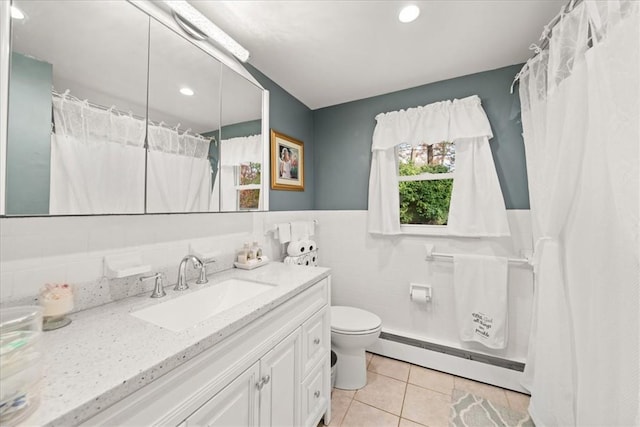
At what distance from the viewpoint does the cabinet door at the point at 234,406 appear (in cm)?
75

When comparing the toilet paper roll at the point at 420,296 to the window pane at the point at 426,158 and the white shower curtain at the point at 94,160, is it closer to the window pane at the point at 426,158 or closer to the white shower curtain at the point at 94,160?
the window pane at the point at 426,158

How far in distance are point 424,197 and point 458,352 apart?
129cm

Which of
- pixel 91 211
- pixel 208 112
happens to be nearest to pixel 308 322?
pixel 91 211

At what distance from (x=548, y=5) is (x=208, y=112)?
1.90 metres

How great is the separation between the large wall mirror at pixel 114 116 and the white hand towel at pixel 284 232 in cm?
54

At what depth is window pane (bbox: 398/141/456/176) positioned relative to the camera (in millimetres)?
2156

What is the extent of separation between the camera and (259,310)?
3.13 ft

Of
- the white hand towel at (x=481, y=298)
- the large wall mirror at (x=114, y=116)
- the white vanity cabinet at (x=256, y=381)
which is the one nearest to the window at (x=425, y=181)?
the white hand towel at (x=481, y=298)

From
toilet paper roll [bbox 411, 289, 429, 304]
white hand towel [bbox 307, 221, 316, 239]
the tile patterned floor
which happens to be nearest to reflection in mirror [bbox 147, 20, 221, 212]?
white hand towel [bbox 307, 221, 316, 239]

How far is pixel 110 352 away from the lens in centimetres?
67

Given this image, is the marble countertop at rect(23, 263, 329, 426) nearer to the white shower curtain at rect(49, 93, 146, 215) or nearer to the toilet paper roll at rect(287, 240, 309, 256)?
the white shower curtain at rect(49, 93, 146, 215)

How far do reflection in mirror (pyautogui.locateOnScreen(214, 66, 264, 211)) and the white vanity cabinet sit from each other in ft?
2.40

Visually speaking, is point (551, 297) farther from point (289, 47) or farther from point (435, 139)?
point (289, 47)

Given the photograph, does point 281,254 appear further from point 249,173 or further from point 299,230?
point 249,173
